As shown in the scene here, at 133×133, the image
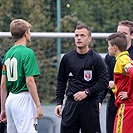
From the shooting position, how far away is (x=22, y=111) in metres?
8.74

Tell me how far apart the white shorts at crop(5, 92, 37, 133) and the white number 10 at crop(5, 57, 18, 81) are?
0.24m

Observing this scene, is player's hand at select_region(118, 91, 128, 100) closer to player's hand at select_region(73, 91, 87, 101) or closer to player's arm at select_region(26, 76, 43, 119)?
player's hand at select_region(73, 91, 87, 101)

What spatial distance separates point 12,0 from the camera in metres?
12.6

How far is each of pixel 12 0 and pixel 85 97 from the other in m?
4.14

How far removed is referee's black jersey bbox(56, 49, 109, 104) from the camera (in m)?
9.08

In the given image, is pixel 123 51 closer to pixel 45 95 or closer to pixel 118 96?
pixel 118 96

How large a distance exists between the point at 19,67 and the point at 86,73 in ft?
3.08

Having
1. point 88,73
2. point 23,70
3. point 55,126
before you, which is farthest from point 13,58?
point 55,126

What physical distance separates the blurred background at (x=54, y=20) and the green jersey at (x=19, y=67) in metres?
3.10

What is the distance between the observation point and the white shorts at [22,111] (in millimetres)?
8742

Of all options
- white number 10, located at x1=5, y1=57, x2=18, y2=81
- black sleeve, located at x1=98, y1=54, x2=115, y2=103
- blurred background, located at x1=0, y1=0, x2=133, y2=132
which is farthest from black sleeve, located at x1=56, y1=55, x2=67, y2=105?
blurred background, located at x1=0, y1=0, x2=133, y2=132

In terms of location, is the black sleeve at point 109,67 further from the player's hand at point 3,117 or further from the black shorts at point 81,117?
the player's hand at point 3,117

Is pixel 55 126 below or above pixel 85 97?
below

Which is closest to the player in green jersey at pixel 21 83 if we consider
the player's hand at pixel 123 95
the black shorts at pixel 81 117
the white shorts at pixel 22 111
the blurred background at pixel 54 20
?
the white shorts at pixel 22 111
